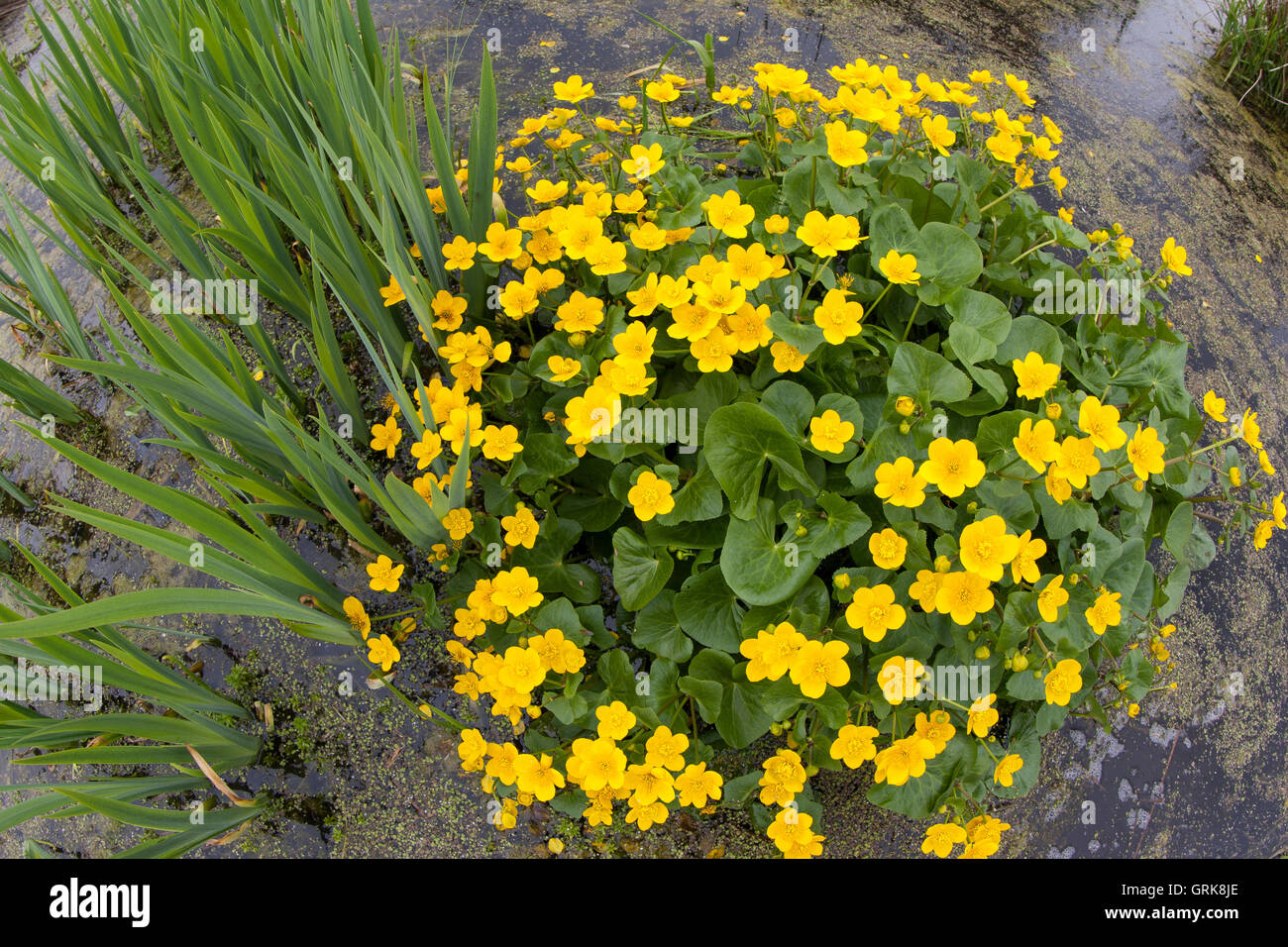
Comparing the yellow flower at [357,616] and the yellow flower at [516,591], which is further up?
the yellow flower at [516,591]

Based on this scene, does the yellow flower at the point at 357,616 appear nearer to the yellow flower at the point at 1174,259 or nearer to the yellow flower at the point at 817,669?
the yellow flower at the point at 817,669

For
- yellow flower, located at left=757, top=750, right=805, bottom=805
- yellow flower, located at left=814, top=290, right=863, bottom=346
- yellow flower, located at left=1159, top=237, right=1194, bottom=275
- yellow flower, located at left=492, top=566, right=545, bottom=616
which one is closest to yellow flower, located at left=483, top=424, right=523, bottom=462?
yellow flower, located at left=492, top=566, right=545, bottom=616

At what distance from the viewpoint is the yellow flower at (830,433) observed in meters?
1.52

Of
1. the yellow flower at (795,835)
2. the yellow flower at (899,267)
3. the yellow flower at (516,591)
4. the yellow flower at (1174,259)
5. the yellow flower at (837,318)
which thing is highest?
the yellow flower at (1174,259)

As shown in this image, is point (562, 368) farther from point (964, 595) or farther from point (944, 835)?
point (944, 835)

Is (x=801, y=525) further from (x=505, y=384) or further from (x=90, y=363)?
(x=90, y=363)

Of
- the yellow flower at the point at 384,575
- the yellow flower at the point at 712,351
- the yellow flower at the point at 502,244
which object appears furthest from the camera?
the yellow flower at the point at 502,244

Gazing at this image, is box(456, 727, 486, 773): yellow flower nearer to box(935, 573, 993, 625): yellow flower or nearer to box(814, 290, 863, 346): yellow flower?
box(935, 573, 993, 625): yellow flower

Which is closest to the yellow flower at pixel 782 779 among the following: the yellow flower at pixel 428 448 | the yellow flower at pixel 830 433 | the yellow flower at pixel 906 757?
the yellow flower at pixel 906 757

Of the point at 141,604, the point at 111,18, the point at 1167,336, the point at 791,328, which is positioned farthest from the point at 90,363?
the point at 1167,336

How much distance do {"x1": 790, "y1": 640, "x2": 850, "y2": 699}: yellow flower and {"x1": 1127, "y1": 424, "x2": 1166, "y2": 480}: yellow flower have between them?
677mm

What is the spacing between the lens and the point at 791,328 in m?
1.61

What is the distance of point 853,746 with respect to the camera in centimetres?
146

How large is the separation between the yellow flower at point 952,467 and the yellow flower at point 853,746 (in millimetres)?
476
